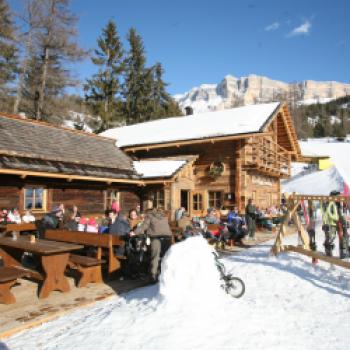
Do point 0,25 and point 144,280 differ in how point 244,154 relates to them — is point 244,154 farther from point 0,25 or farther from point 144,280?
point 0,25

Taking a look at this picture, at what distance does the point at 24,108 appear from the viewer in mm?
28141

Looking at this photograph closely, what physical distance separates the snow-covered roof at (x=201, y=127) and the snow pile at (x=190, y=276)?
12950mm

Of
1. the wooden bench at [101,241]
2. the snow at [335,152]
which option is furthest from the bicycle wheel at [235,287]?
the snow at [335,152]

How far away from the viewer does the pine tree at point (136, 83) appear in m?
41.8

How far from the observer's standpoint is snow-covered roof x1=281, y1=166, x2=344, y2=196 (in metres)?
38.3

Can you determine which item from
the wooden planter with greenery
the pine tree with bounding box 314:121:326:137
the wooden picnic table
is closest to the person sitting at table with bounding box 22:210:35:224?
the wooden picnic table

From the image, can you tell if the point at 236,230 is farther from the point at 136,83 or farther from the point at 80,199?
the point at 136,83

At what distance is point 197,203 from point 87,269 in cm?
1282

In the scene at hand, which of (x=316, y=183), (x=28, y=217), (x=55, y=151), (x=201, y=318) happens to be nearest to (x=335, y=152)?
(x=316, y=183)

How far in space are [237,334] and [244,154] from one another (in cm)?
1464

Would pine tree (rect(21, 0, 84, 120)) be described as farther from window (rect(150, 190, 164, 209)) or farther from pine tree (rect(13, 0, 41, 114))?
window (rect(150, 190, 164, 209))

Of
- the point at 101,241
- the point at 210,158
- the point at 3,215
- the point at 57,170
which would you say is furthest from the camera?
the point at 210,158

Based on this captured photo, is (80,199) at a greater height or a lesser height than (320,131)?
lesser

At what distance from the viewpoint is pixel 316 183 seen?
134 ft
